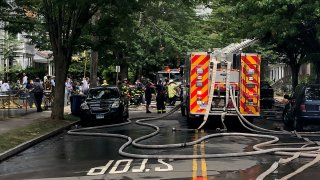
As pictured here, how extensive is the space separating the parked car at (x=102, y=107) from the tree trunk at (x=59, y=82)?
2.99ft

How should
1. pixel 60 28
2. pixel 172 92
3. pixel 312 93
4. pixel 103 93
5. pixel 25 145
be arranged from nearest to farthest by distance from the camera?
1. pixel 25 145
2. pixel 312 93
3. pixel 60 28
4. pixel 103 93
5. pixel 172 92

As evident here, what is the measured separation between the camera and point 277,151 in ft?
39.5

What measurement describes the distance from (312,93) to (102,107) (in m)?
8.40

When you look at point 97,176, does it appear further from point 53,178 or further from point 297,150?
point 297,150

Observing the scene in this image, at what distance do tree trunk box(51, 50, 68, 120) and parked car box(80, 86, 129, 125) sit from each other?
2.99ft

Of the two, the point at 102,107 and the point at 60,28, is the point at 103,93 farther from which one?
the point at 60,28

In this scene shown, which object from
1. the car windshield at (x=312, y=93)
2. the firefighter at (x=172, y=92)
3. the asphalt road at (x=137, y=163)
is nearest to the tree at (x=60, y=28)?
the asphalt road at (x=137, y=163)

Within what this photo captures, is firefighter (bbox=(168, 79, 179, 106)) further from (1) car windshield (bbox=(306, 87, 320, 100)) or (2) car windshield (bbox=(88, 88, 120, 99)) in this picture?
(1) car windshield (bbox=(306, 87, 320, 100))

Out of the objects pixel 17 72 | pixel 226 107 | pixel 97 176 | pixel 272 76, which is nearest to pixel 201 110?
pixel 226 107

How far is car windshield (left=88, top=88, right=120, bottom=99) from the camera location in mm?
22328

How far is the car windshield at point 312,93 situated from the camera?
1777 cm

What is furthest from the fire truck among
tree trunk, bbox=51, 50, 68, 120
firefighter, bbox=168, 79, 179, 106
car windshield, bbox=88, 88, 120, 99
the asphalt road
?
firefighter, bbox=168, 79, 179, 106

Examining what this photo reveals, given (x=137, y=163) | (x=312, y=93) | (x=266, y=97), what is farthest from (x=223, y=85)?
(x=266, y=97)

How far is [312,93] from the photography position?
1789 cm
